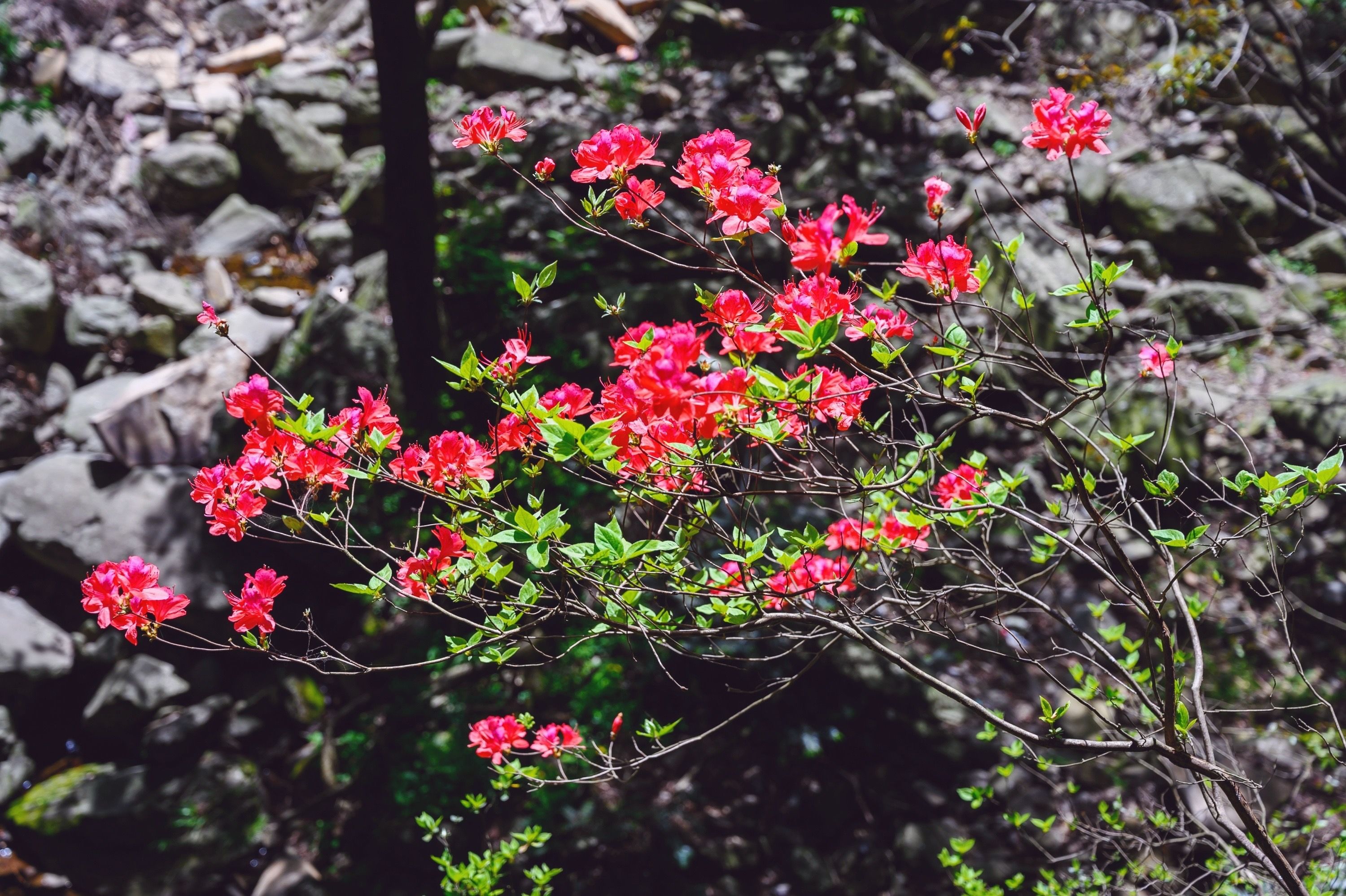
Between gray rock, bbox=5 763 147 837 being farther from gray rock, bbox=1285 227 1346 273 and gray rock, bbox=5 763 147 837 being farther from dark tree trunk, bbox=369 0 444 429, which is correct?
gray rock, bbox=1285 227 1346 273

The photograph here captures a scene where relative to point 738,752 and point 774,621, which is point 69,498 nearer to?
point 738,752

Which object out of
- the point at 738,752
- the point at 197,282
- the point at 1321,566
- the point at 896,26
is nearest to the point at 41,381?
the point at 197,282

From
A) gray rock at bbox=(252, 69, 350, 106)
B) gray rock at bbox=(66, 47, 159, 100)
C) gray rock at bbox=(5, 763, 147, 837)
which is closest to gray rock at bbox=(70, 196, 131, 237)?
gray rock at bbox=(66, 47, 159, 100)

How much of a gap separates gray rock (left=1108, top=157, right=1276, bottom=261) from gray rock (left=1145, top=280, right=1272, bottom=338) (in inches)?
14.7

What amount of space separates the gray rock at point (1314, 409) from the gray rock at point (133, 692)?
619 cm

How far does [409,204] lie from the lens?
407cm

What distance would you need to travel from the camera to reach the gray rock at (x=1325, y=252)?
5.14 metres

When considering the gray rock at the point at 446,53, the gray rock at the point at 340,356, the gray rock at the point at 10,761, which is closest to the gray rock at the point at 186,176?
the gray rock at the point at 446,53

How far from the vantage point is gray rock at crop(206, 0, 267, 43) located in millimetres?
8133

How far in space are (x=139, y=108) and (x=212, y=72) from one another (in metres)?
0.80

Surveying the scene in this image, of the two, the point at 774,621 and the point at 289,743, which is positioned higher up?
the point at 774,621

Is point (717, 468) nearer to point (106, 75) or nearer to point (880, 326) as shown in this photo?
point (880, 326)

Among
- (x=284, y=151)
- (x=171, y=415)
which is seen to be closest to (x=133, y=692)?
(x=171, y=415)

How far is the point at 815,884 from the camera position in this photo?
10.8 feet
